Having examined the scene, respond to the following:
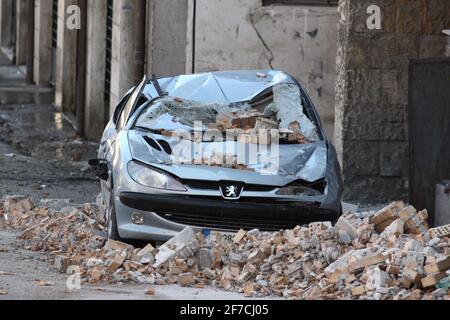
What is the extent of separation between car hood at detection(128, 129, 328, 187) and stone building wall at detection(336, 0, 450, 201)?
3992mm

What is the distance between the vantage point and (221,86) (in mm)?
13188

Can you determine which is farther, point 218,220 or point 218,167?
point 218,167

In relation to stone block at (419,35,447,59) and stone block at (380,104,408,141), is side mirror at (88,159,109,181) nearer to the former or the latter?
stone block at (380,104,408,141)

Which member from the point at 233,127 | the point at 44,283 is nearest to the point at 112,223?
the point at 233,127

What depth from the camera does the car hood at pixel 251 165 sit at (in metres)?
11.5

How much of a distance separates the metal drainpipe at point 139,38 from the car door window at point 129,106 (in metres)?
4.76

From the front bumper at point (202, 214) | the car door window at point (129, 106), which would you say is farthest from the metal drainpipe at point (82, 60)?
the front bumper at point (202, 214)

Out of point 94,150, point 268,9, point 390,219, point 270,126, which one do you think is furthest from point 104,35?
point 390,219

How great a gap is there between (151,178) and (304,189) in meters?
1.22

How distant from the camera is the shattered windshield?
12.3m

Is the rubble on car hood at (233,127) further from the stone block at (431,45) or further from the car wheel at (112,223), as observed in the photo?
the stone block at (431,45)

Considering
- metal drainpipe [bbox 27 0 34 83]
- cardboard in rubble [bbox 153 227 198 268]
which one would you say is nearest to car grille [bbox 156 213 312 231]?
cardboard in rubble [bbox 153 227 198 268]

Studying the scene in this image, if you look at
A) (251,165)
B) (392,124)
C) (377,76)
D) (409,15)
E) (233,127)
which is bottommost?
(392,124)

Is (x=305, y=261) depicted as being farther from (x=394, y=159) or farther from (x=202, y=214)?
(x=394, y=159)
